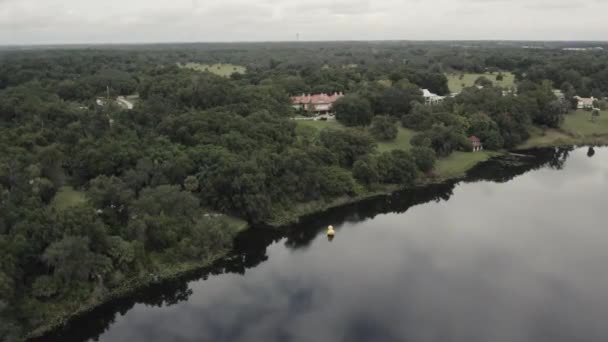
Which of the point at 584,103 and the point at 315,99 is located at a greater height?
the point at 315,99

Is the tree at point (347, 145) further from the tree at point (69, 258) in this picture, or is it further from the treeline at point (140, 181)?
the tree at point (69, 258)

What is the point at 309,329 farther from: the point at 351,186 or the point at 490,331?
the point at 351,186

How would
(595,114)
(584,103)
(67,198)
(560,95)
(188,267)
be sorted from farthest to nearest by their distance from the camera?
(560,95)
(584,103)
(595,114)
(67,198)
(188,267)

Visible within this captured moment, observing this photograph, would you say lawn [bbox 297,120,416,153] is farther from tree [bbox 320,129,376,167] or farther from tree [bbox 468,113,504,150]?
tree [bbox 468,113,504,150]

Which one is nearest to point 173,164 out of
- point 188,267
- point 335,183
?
point 188,267

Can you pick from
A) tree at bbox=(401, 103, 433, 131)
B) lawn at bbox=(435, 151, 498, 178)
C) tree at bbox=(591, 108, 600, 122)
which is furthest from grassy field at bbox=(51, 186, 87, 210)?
tree at bbox=(591, 108, 600, 122)

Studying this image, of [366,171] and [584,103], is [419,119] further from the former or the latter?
[584,103]
